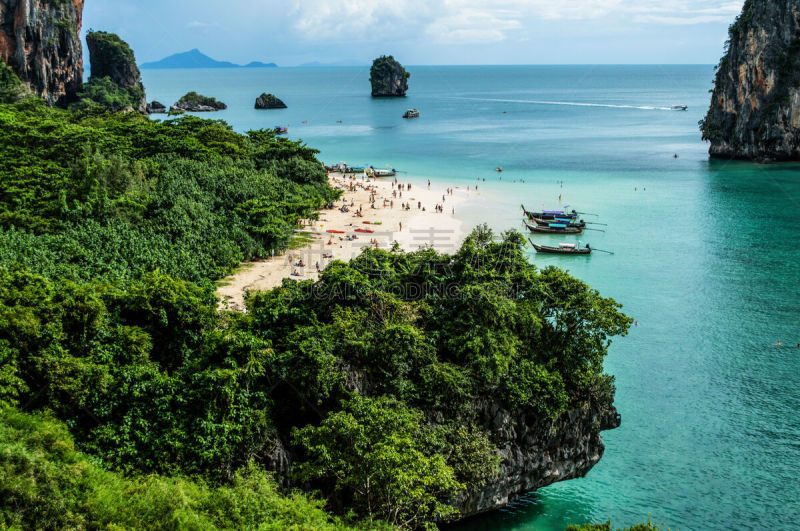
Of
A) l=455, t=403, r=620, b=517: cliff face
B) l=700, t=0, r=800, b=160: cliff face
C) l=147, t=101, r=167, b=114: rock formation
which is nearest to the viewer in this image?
l=455, t=403, r=620, b=517: cliff face

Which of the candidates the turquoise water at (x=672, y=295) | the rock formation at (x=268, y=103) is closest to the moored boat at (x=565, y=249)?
the turquoise water at (x=672, y=295)

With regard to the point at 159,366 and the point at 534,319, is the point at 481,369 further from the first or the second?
the point at 159,366

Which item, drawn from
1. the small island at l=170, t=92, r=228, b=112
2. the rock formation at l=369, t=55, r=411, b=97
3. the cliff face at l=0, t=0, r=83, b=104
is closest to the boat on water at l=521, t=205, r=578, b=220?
the cliff face at l=0, t=0, r=83, b=104

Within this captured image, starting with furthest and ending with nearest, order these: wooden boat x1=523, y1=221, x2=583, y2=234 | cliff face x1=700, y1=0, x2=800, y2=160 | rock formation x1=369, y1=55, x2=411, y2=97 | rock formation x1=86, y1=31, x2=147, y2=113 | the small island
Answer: rock formation x1=369, y1=55, x2=411, y2=97 < the small island < rock formation x1=86, y1=31, x2=147, y2=113 < cliff face x1=700, y1=0, x2=800, y2=160 < wooden boat x1=523, y1=221, x2=583, y2=234

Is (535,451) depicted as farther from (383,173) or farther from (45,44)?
(45,44)

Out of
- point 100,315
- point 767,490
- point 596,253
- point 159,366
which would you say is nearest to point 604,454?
point 767,490

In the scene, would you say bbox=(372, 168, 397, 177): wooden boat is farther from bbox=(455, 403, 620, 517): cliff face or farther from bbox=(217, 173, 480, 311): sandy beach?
bbox=(455, 403, 620, 517): cliff face
